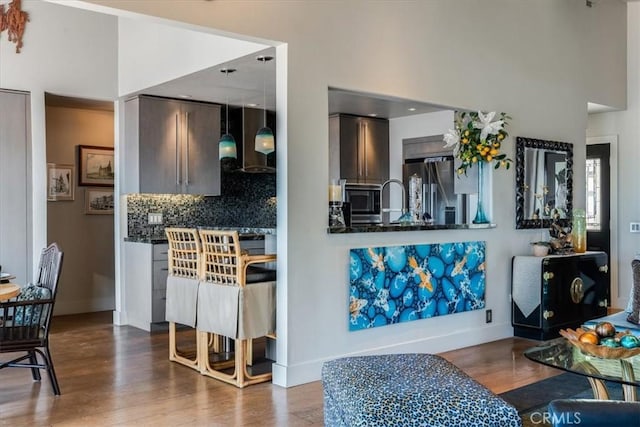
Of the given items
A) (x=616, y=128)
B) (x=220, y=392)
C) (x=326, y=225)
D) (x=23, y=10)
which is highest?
(x=23, y=10)

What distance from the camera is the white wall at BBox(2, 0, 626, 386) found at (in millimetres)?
3928

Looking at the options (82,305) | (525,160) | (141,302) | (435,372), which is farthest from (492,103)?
(82,305)

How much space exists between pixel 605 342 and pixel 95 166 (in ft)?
19.8

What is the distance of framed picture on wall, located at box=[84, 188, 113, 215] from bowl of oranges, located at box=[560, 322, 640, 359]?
18.9 ft

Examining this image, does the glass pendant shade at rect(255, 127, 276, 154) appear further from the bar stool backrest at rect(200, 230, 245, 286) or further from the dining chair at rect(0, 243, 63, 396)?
the dining chair at rect(0, 243, 63, 396)

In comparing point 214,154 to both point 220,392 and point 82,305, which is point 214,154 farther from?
point 220,392

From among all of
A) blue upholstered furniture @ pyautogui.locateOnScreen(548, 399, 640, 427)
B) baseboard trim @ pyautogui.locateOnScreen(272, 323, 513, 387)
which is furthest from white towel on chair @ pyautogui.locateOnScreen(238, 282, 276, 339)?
blue upholstered furniture @ pyautogui.locateOnScreen(548, 399, 640, 427)

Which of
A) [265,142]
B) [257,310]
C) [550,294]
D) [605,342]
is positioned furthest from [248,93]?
[605,342]

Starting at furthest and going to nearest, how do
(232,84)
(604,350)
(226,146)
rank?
(232,84) → (226,146) → (604,350)

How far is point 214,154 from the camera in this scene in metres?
6.50

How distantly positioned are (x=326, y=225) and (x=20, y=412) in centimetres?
223

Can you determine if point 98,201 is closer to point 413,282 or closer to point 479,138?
point 413,282

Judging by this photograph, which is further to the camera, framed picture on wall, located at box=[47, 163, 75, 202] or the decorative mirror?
framed picture on wall, located at box=[47, 163, 75, 202]

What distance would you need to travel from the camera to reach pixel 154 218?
253 inches
